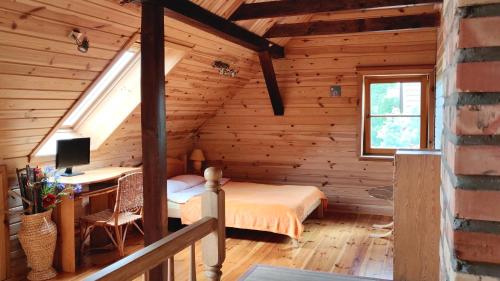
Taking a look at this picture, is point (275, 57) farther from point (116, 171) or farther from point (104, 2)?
point (104, 2)

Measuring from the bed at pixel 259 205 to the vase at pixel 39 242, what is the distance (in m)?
1.46

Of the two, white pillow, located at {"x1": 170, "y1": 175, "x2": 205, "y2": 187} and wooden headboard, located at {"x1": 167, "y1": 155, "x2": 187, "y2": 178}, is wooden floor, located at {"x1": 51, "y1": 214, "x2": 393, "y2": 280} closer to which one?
white pillow, located at {"x1": 170, "y1": 175, "x2": 205, "y2": 187}

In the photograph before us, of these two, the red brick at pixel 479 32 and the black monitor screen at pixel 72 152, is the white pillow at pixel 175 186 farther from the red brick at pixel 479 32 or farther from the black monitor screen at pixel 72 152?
the red brick at pixel 479 32

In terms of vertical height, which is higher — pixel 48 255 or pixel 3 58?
pixel 3 58

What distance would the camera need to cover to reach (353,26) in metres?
4.76

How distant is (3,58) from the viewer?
2.81m

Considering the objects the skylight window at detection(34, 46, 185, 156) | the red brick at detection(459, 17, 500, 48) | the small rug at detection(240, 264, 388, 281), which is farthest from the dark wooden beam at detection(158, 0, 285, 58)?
the red brick at detection(459, 17, 500, 48)

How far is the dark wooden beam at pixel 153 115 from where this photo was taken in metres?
2.93

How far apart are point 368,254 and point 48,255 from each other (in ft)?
9.89

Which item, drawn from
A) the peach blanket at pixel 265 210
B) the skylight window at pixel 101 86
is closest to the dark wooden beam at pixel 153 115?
the skylight window at pixel 101 86

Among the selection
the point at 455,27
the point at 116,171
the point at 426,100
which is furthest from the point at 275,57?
the point at 455,27

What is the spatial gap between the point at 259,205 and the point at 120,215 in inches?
56.5

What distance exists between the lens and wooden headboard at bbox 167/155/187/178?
5.97 m

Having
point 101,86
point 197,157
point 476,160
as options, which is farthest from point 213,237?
point 197,157
